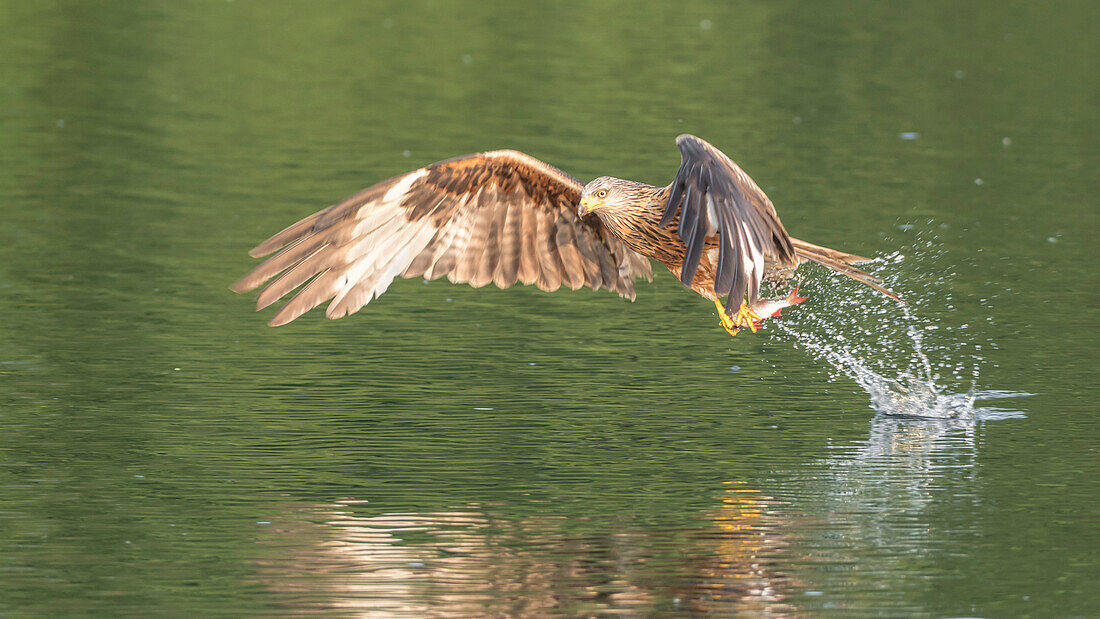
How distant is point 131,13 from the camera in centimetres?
3484

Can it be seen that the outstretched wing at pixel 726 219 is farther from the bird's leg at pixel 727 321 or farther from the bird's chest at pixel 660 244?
the bird's leg at pixel 727 321

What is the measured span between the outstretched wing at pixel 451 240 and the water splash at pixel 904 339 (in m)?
1.95

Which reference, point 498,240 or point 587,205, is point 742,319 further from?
point 498,240

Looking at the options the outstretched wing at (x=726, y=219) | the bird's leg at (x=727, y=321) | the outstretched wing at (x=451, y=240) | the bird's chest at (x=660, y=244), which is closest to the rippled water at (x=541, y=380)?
the bird's leg at (x=727, y=321)

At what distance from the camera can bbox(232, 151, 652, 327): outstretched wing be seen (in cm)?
1196

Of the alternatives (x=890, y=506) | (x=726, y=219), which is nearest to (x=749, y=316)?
(x=726, y=219)

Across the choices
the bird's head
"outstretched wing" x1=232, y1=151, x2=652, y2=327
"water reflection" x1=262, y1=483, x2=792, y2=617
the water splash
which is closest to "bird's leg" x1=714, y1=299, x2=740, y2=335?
the bird's head

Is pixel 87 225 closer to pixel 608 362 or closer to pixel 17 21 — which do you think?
pixel 608 362

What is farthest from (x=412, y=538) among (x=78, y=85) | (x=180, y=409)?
(x=78, y=85)

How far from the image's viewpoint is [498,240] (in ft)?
42.0

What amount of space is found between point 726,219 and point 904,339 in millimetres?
5374

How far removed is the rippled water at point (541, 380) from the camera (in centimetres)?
916

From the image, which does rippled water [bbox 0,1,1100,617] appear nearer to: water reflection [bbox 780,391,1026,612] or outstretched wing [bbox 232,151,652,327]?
water reflection [bbox 780,391,1026,612]

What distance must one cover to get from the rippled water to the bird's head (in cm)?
140
